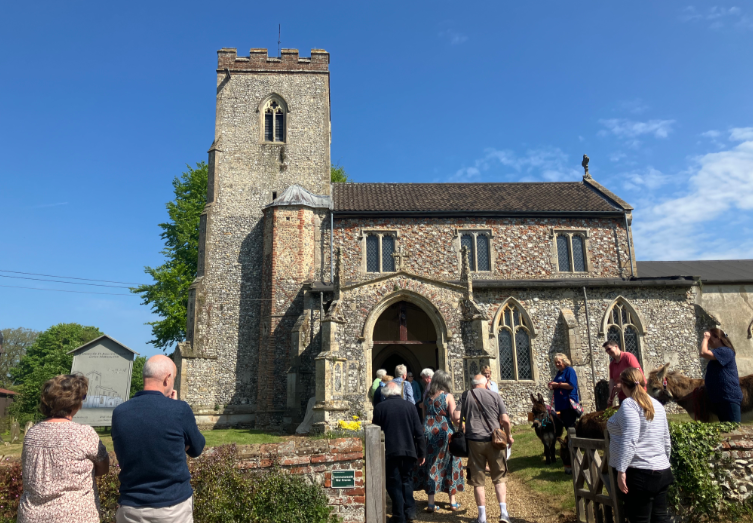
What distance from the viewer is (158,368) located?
415 cm

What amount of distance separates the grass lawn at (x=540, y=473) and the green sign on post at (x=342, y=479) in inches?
131

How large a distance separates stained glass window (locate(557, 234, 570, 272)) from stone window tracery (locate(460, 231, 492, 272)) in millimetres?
3178

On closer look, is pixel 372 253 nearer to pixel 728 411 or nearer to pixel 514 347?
Answer: pixel 514 347

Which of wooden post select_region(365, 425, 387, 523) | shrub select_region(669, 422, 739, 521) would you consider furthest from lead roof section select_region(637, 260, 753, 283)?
wooden post select_region(365, 425, 387, 523)

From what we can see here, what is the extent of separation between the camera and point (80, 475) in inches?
154

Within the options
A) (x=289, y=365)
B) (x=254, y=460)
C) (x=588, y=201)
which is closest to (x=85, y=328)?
(x=289, y=365)

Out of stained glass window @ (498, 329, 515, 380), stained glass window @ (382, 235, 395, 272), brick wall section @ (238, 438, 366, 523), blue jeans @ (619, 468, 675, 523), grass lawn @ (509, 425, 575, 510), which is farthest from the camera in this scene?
stained glass window @ (382, 235, 395, 272)

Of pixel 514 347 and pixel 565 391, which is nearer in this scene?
pixel 565 391

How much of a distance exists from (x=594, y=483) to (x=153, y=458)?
511 cm

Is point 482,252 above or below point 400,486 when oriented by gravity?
above

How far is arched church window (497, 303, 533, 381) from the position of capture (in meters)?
19.6

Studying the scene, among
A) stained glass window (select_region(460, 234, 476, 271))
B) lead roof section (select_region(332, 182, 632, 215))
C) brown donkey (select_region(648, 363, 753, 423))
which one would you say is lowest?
brown donkey (select_region(648, 363, 753, 423))

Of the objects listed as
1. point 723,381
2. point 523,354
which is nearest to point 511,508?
point 723,381

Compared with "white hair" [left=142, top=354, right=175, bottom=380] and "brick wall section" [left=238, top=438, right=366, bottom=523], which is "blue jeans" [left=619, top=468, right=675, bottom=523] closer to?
"brick wall section" [left=238, top=438, right=366, bottom=523]
